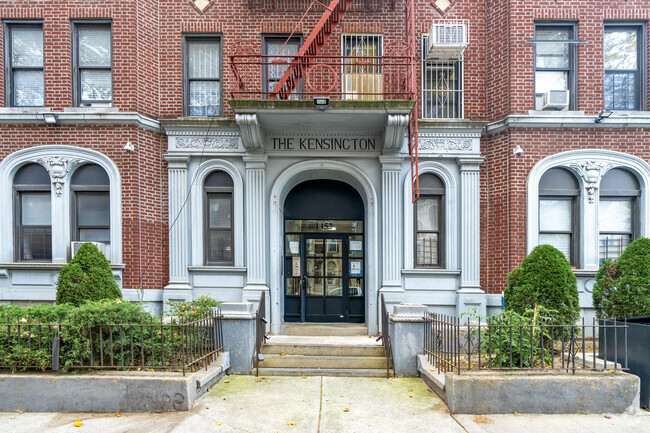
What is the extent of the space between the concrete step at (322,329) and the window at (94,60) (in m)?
6.58

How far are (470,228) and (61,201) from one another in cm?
915

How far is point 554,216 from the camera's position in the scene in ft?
28.3

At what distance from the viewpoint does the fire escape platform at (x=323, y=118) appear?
25.3 ft

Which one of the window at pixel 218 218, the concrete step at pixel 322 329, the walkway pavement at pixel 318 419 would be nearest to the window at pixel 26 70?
the window at pixel 218 218

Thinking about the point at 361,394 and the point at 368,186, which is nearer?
the point at 361,394

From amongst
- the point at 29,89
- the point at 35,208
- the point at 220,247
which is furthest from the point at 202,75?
the point at 35,208

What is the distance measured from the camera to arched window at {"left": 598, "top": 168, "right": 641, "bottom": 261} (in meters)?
8.54

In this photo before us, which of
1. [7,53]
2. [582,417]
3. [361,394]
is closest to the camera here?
[582,417]

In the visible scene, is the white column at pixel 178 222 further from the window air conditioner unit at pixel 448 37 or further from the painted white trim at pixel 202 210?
the window air conditioner unit at pixel 448 37

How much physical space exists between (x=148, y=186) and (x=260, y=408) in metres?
5.65

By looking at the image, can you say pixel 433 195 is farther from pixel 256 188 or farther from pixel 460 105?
pixel 256 188

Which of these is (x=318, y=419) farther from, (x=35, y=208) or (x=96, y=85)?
(x=96, y=85)

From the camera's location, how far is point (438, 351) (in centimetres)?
623

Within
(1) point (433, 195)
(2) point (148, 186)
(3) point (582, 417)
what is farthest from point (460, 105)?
(2) point (148, 186)
